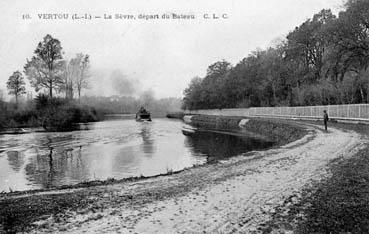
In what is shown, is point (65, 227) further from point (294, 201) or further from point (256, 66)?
point (256, 66)

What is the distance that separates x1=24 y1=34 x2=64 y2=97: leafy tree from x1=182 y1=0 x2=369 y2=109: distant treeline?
32.8m

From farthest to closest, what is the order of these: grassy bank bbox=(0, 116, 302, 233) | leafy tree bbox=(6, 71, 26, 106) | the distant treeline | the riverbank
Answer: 1. leafy tree bbox=(6, 71, 26, 106)
2. the distant treeline
3. grassy bank bbox=(0, 116, 302, 233)
4. the riverbank

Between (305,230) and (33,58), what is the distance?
5778 centimetres

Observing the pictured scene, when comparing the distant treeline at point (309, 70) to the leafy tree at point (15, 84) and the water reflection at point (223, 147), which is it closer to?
the water reflection at point (223, 147)

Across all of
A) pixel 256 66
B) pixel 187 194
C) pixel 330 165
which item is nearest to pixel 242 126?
pixel 256 66

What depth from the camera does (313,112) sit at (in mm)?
40844

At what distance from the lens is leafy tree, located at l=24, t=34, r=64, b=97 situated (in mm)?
54812

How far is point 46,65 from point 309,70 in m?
42.9

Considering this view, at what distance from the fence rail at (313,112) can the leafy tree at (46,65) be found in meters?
33.7

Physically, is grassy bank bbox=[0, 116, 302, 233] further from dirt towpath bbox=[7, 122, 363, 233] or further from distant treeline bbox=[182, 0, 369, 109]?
distant treeline bbox=[182, 0, 369, 109]

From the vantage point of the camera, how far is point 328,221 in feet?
19.2

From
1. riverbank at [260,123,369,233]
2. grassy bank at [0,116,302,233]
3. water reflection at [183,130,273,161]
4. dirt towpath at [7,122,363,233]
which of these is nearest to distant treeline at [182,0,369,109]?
water reflection at [183,130,273,161]

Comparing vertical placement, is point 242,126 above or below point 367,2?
below

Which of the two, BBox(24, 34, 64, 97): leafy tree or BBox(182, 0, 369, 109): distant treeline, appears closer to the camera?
BBox(182, 0, 369, 109): distant treeline
